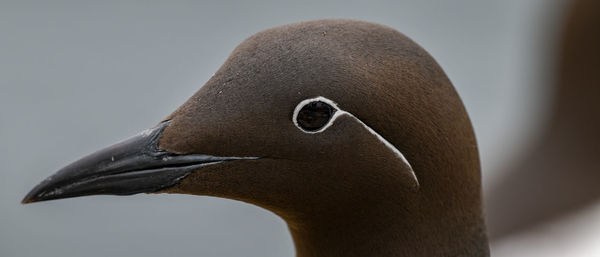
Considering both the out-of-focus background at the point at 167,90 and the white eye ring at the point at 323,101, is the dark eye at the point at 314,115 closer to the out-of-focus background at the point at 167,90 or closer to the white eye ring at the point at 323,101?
the white eye ring at the point at 323,101

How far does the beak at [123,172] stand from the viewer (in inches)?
164

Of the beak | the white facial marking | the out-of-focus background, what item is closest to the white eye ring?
the white facial marking

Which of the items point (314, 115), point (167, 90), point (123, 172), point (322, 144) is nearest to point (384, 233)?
point (322, 144)

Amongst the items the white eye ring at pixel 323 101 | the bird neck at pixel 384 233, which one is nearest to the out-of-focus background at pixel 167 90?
the bird neck at pixel 384 233

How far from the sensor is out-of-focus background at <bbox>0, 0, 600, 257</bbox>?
39.4ft

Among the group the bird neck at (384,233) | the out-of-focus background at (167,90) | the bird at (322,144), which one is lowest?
the bird neck at (384,233)

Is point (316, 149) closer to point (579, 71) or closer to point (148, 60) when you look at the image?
point (579, 71)

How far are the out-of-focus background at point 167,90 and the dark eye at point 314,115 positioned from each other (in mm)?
5679

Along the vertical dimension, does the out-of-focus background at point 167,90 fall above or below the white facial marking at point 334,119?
above

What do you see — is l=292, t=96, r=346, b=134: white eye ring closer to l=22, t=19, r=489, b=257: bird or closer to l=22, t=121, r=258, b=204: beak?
l=22, t=19, r=489, b=257: bird

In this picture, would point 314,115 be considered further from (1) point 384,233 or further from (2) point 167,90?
(2) point 167,90

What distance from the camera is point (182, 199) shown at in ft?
41.4

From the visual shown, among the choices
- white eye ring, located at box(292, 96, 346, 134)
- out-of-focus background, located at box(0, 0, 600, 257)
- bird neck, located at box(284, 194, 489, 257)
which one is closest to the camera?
white eye ring, located at box(292, 96, 346, 134)

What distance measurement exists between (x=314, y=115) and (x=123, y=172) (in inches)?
32.0
